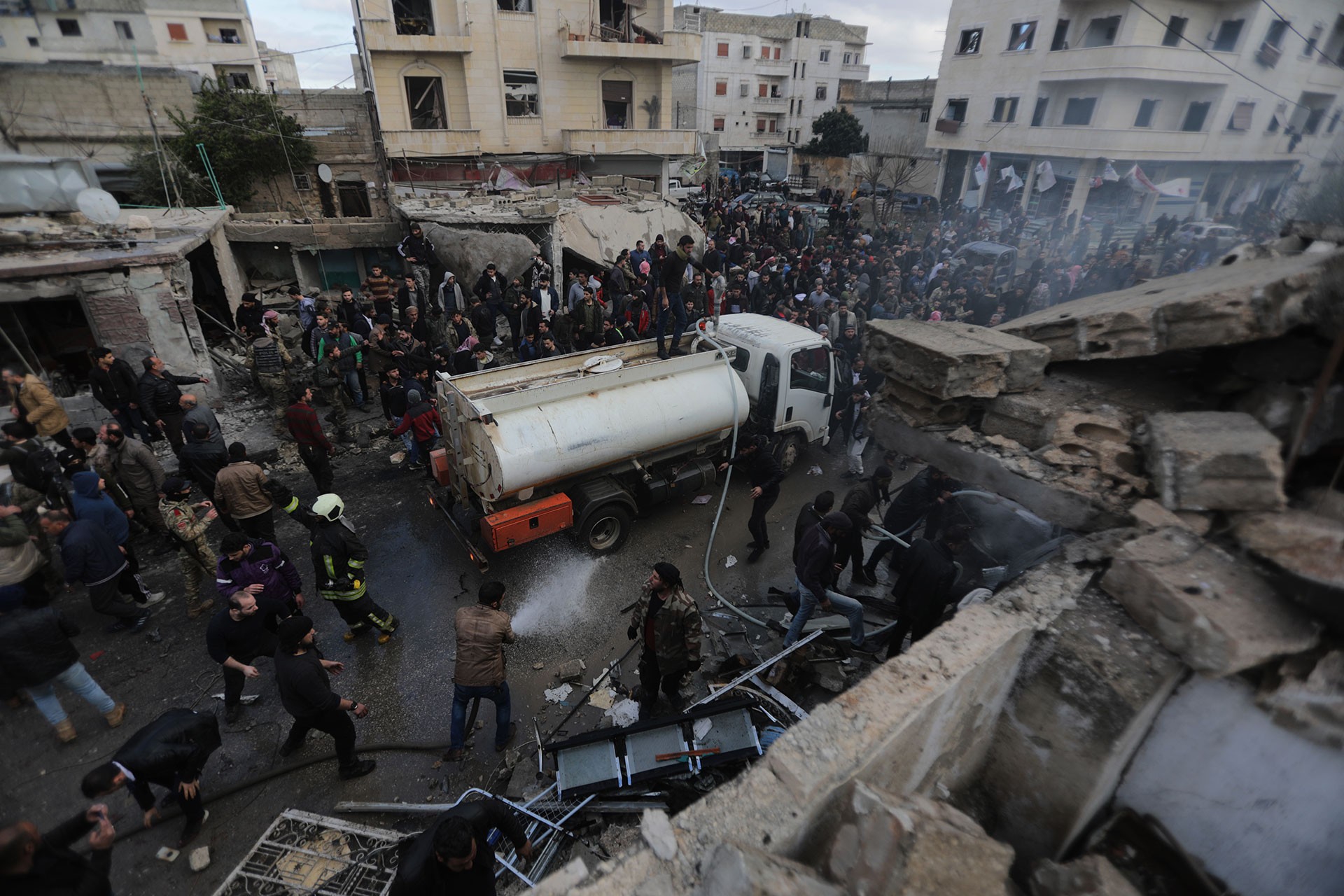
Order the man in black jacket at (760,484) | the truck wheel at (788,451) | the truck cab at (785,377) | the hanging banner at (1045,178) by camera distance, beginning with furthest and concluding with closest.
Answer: the hanging banner at (1045,178) < the truck wheel at (788,451) < the truck cab at (785,377) < the man in black jacket at (760,484)

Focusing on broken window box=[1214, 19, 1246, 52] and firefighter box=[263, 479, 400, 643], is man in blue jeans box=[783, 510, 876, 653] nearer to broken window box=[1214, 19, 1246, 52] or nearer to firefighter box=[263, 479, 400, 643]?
firefighter box=[263, 479, 400, 643]

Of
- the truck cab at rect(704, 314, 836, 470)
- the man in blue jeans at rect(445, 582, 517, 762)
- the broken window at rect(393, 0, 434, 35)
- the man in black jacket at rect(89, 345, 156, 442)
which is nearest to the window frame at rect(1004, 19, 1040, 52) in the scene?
the broken window at rect(393, 0, 434, 35)

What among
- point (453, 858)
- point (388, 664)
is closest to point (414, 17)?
point (388, 664)

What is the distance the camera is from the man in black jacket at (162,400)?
7.53 m

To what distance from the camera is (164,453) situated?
Answer: 339 inches

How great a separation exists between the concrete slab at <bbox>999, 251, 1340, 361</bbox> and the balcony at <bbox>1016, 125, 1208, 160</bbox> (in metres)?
24.3

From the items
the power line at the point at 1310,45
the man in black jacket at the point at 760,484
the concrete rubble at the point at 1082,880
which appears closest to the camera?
the concrete rubble at the point at 1082,880

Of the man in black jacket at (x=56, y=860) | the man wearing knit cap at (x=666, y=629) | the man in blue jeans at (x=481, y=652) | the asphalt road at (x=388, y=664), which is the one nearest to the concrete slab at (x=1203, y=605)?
the man wearing knit cap at (x=666, y=629)

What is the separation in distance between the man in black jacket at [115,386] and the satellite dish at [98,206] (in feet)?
11.6

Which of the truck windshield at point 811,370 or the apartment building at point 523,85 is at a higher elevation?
the apartment building at point 523,85

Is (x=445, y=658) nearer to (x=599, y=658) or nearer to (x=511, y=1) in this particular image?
(x=599, y=658)

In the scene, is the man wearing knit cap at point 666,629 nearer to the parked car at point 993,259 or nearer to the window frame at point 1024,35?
the parked car at point 993,259

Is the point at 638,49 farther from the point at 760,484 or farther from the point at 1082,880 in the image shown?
the point at 1082,880

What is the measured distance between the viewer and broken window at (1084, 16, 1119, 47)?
886 inches
